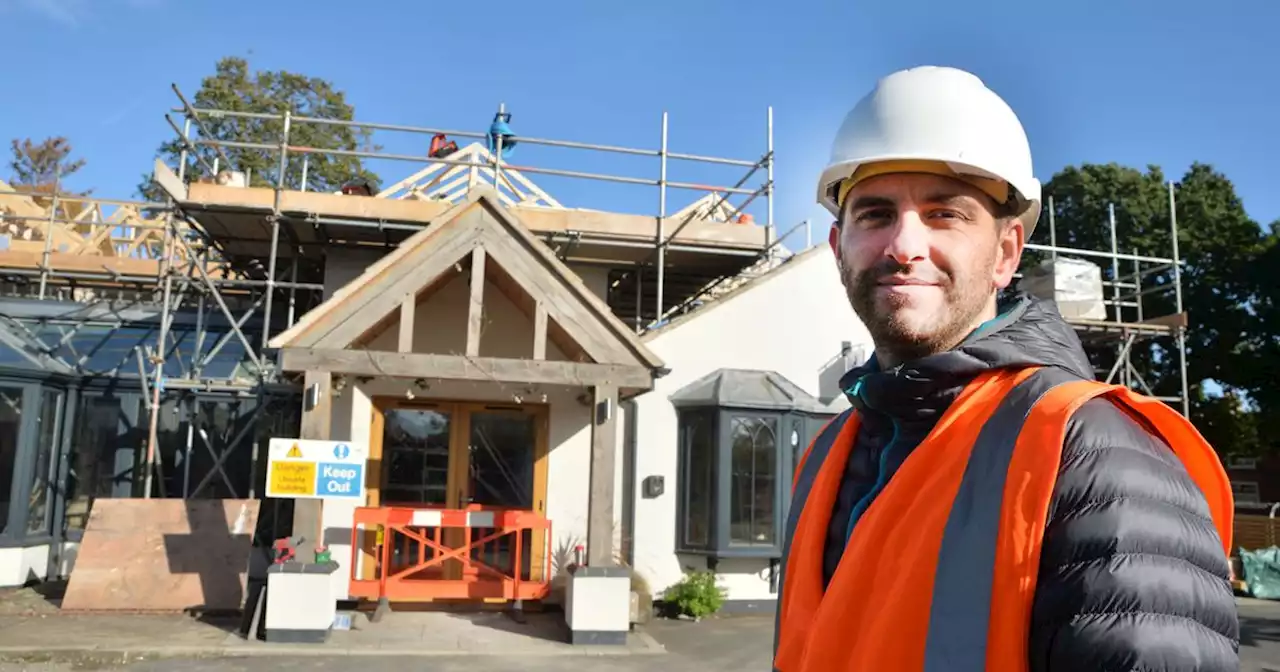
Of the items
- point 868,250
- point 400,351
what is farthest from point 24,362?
point 868,250

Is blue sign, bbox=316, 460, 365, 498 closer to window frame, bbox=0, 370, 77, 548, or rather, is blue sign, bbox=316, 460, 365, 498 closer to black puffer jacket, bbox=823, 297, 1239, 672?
window frame, bbox=0, 370, 77, 548

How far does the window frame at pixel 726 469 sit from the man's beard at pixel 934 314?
10.0m

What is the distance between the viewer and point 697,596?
11.0 m

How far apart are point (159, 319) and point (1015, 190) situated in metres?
14.4

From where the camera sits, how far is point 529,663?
27.0 ft

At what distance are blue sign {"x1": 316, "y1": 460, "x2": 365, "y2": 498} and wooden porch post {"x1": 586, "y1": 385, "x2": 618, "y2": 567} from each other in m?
2.36

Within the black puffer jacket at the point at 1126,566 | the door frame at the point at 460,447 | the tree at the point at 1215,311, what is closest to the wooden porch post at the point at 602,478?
the door frame at the point at 460,447

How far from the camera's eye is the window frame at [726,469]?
1130cm

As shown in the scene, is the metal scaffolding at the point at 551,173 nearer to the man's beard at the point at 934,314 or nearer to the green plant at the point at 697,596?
the green plant at the point at 697,596

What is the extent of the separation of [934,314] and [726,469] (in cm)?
1017

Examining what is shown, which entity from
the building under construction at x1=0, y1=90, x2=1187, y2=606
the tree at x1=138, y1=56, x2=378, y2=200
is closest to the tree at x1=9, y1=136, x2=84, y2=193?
the tree at x1=138, y1=56, x2=378, y2=200

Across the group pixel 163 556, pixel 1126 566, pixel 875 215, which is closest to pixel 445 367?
pixel 163 556

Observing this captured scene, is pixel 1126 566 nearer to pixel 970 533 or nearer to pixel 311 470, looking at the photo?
pixel 970 533

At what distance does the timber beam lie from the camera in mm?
8758
